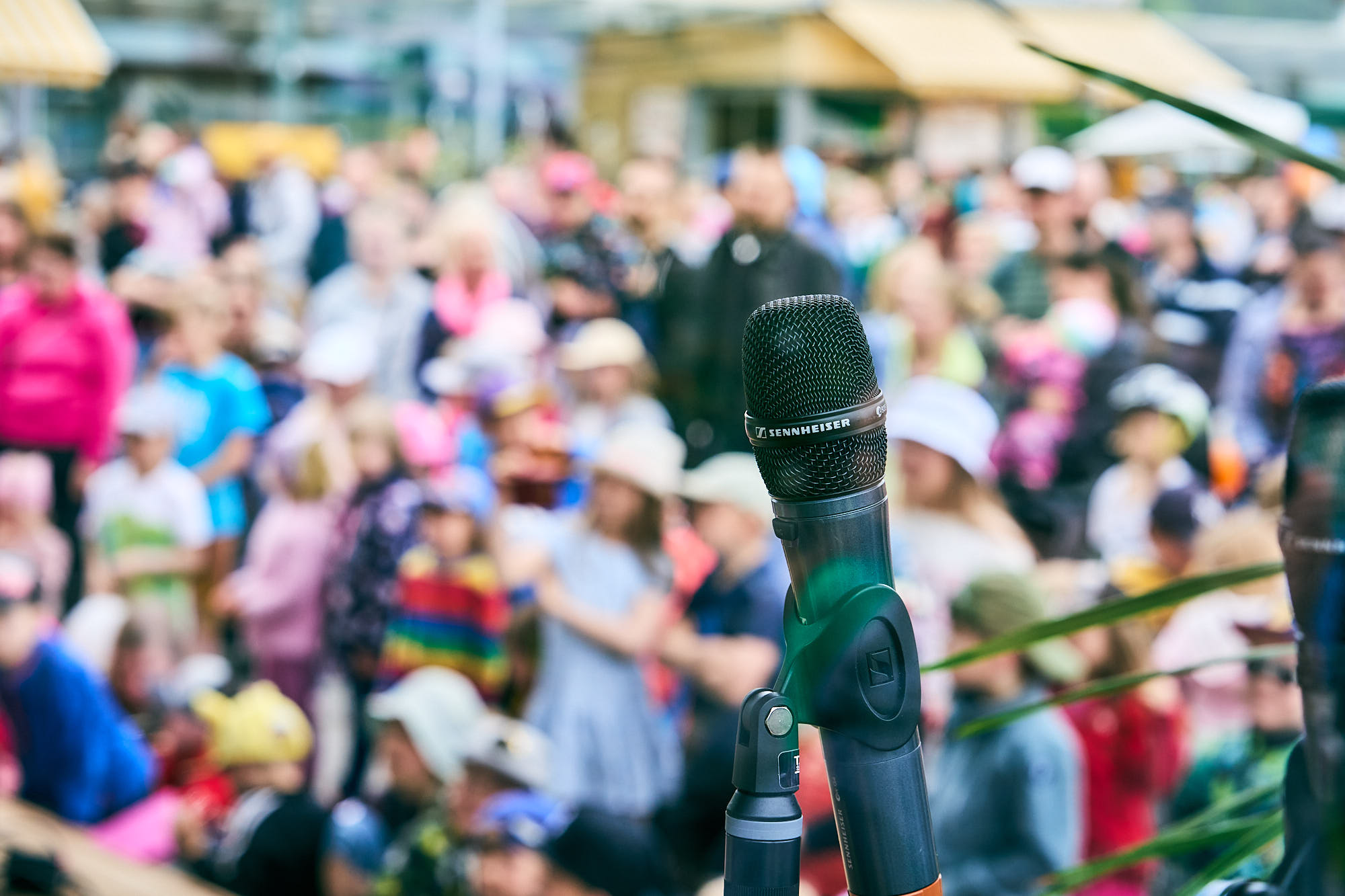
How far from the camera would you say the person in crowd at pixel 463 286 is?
5.63 m

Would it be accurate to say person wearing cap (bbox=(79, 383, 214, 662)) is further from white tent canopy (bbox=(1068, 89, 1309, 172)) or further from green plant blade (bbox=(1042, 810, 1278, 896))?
white tent canopy (bbox=(1068, 89, 1309, 172))

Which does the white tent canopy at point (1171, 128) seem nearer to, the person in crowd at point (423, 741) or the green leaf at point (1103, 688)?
the person in crowd at point (423, 741)

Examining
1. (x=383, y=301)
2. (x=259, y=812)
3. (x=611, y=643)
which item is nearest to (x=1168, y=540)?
(x=611, y=643)

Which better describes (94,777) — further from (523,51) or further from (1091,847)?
(523,51)

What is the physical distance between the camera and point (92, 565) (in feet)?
16.7

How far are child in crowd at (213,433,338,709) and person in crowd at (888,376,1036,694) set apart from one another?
5.69 ft

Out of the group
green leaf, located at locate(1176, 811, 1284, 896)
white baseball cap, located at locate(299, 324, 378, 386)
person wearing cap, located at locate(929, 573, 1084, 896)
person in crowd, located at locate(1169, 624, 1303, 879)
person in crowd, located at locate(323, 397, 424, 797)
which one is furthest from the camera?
white baseball cap, located at locate(299, 324, 378, 386)

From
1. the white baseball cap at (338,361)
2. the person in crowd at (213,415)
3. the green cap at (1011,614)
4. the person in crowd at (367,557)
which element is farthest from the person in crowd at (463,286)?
the green cap at (1011,614)

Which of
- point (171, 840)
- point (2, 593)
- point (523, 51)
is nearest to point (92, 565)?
point (2, 593)

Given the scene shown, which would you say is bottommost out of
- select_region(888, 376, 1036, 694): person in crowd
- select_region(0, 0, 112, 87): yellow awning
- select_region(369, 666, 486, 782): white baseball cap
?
select_region(369, 666, 486, 782): white baseball cap

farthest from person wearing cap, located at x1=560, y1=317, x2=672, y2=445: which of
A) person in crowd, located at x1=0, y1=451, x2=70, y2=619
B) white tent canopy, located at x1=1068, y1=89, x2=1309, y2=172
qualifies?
white tent canopy, located at x1=1068, y1=89, x2=1309, y2=172

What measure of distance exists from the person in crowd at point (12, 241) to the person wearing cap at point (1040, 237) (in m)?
3.60

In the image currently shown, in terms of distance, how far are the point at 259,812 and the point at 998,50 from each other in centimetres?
1369

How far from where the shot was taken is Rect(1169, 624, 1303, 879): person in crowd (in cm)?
265
